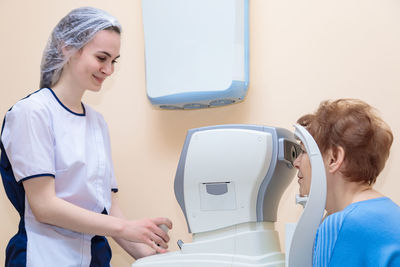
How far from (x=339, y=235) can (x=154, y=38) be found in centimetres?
105

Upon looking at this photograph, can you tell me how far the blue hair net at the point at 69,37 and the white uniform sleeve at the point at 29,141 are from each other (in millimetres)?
171

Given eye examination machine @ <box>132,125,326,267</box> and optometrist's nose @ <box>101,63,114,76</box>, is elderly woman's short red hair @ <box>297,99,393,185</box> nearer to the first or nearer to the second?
eye examination machine @ <box>132,125,326,267</box>

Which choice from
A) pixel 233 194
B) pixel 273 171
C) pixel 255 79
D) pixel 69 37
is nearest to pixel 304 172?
pixel 273 171

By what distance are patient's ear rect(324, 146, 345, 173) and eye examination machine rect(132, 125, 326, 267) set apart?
0.12 m

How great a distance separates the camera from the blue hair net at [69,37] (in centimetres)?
143

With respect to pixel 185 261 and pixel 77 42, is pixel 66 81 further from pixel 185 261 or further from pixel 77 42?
pixel 185 261

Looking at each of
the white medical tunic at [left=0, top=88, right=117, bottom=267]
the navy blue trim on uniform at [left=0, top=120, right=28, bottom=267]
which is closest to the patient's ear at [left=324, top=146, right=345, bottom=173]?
the white medical tunic at [left=0, top=88, right=117, bottom=267]

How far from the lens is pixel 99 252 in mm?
1436

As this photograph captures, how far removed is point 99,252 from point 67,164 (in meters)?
0.29

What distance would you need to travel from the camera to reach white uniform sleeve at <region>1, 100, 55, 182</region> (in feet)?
4.19

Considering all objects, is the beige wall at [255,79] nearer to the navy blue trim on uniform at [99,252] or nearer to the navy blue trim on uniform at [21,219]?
the navy blue trim on uniform at [99,252]

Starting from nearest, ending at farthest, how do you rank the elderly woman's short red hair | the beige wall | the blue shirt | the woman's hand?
1. the blue shirt
2. the elderly woman's short red hair
3. the woman's hand
4. the beige wall

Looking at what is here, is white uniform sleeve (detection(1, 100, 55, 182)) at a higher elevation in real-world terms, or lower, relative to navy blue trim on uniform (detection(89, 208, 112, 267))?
higher

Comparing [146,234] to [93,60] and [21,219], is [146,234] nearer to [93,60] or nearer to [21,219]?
[21,219]
